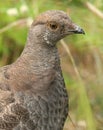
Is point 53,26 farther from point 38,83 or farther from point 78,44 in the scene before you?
point 78,44

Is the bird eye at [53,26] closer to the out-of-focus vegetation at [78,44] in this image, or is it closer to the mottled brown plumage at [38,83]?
the mottled brown plumage at [38,83]

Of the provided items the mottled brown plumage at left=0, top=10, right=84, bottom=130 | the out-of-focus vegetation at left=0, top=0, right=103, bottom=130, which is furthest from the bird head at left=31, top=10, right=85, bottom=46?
the out-of-focus vegetation at left=0, top=0, right=103, bottom=130

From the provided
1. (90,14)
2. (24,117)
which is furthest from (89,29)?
(24,117)

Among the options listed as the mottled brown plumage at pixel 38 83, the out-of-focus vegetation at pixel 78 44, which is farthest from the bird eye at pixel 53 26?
the out-of-focus vegetation at pixel 78 44

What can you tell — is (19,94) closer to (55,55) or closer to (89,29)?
(55,55)

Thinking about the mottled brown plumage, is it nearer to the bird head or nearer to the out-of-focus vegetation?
the bird head

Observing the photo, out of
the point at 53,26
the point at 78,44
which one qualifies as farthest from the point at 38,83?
the point at 78,44

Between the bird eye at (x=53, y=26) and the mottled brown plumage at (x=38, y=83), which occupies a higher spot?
the bird eye at (x=53, y=26)
